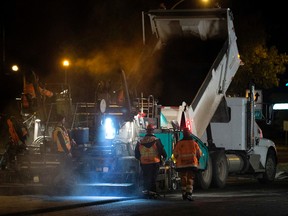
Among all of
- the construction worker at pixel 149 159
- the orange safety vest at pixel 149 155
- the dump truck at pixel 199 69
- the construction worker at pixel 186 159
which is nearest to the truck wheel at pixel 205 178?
the dump truck at pixel 199 69

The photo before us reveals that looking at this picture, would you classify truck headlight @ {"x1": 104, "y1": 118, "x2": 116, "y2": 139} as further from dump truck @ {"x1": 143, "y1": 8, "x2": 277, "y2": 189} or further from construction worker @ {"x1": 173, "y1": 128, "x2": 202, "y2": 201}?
construction worker @ {"x1": 173, "y1": 128, "x2": 202, "y2": 201}

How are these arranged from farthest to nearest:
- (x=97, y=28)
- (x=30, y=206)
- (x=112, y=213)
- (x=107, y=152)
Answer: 1. (x=97, y=28)
2. (x=107, y=152)
3. (x=30, y=206)
4. (x=112, y=213)

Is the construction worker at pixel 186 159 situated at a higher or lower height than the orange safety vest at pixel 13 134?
lower

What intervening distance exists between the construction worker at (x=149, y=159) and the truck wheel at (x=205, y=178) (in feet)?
9.77

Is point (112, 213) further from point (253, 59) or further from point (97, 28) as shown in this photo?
point (253, 59)

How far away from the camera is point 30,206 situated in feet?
40.7

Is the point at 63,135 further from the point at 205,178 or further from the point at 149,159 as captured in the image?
the point at 205,178

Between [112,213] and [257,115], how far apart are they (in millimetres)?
9758

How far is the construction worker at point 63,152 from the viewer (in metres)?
15.0

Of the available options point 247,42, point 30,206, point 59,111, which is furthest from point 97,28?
Answer: point 30,206

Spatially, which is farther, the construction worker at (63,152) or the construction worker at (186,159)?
the construction worker at (63,152)

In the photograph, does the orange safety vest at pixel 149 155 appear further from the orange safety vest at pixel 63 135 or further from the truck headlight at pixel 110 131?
the orange safety vest at pixel 63 135

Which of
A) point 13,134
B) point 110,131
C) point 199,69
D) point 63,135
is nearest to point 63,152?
point 63,135

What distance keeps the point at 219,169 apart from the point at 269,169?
3.13m
